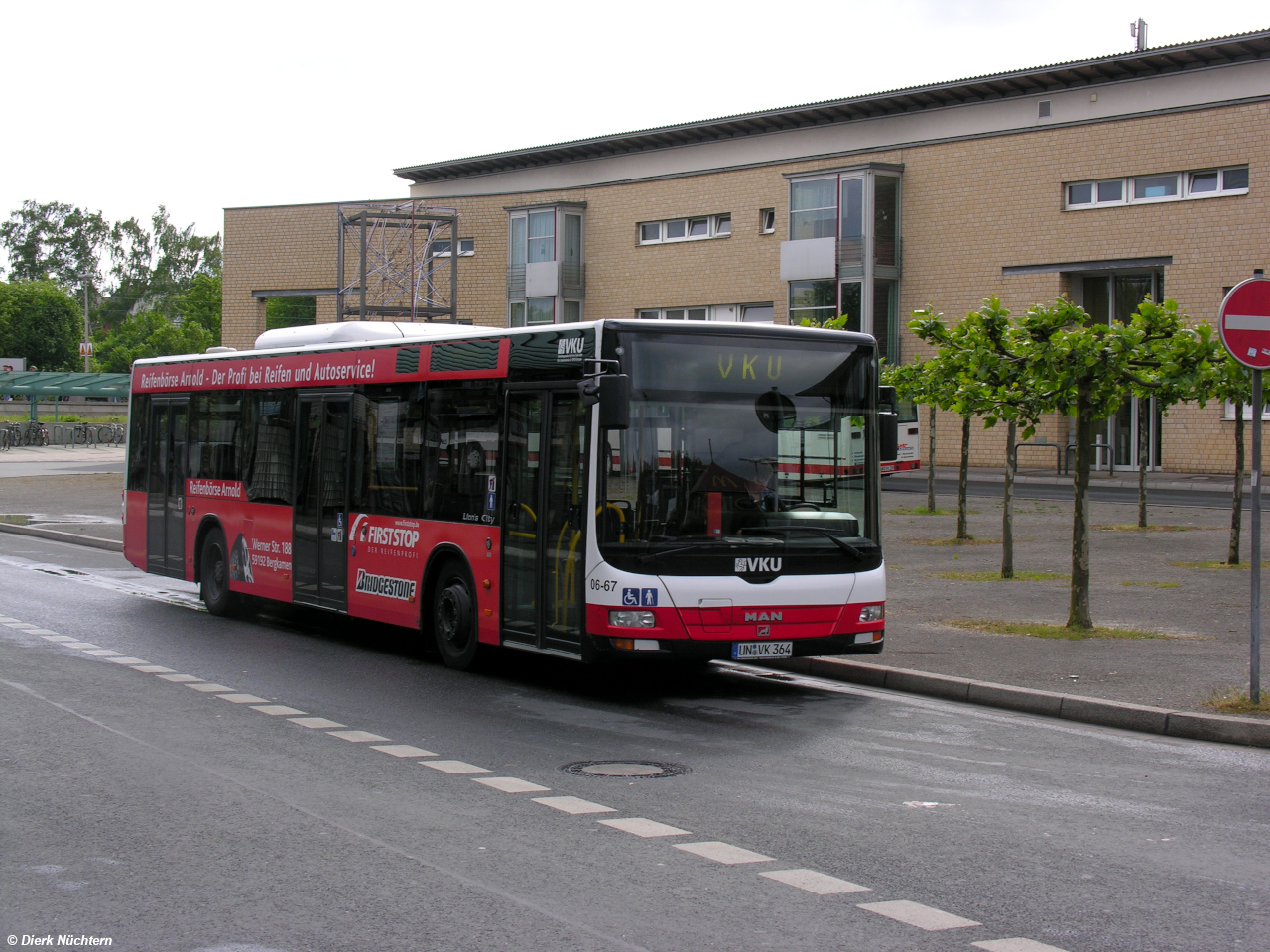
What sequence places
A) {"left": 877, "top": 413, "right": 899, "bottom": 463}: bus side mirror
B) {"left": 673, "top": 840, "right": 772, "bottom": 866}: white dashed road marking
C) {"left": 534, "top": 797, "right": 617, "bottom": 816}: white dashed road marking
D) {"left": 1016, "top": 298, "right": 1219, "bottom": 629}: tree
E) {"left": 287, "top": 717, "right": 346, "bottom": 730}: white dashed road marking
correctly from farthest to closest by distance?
{"left": 1016, "top": 298, "right": 1219, "bottom": 629}: tree, {"left": 877, "top": 413, "right": 899, "bottom": 463}: bus side mirror, {"left": 287, "top": 717, "right": 346, "bottom": 730}: white dashed road marking, {"left": 534, "top": 797, "right": 617, "bottom": 816}: white dashed road marking, {"left": 673, "top": 840, "right": 772, "bottom": 866}: white dashed road marking

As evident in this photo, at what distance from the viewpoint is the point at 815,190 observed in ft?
144

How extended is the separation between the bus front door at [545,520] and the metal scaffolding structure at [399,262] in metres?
35.7

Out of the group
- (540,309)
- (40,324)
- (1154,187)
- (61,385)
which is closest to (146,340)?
(40,324)

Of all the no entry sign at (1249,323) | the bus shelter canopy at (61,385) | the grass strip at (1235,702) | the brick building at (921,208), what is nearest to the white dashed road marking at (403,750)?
the grass strip at (1235,702)

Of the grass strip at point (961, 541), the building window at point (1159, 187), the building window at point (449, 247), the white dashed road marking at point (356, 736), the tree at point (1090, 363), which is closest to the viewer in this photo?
the white dashed road marking at point (356, 736)

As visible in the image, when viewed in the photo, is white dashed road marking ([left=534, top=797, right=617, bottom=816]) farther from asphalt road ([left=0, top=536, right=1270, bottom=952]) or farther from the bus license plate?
the bus license plate

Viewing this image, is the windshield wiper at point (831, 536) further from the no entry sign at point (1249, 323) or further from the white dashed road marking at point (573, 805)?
the white dashed road marking at point (573, 805)

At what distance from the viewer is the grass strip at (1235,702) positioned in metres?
9.25

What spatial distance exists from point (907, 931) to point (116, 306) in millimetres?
143097

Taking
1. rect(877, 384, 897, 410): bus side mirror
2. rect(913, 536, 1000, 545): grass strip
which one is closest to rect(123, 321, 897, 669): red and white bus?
rect(877, 384, 897, 410): bus side mirror

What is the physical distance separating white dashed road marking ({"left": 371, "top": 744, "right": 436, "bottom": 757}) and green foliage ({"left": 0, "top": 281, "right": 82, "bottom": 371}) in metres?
124

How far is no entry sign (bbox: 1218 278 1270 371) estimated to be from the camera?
9.39m

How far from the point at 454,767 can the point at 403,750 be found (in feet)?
1.89

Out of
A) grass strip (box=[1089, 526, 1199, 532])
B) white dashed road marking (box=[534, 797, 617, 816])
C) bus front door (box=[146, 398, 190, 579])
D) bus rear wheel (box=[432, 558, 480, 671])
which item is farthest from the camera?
grass strip (box=[1089, 526, 1199, 532])
